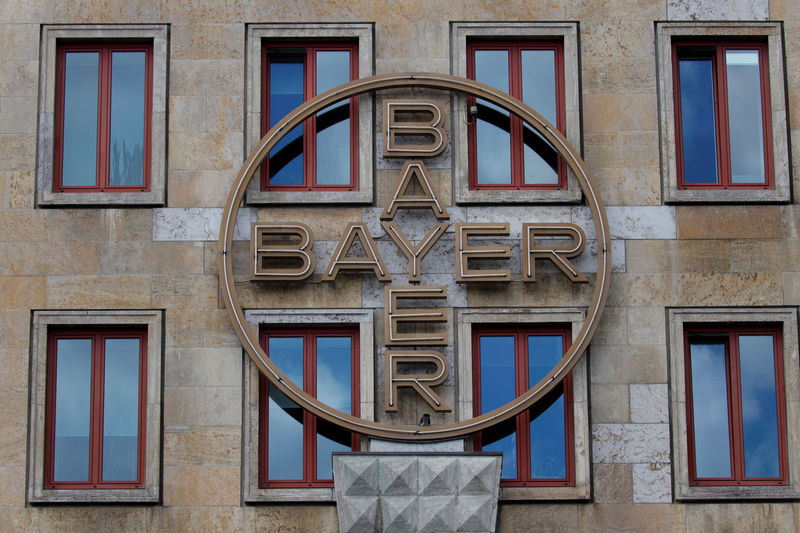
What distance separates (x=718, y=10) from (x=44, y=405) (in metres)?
14.2

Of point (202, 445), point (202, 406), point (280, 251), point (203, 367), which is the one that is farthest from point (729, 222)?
point (202, 445)

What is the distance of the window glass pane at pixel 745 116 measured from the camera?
2238 cm

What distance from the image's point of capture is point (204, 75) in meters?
22.2

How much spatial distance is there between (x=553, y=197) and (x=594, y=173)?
0.93 meters

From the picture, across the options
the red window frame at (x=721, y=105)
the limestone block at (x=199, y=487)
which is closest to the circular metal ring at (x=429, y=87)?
the limestone block at (x=199, y=487)

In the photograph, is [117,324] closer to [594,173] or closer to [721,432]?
[594,173]

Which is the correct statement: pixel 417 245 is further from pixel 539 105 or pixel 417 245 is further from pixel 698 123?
pixel 698 123

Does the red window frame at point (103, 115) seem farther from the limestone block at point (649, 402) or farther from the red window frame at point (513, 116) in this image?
the limestone block at point (649, 402)

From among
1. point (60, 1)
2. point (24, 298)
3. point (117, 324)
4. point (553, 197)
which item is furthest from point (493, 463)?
point (60, 1)

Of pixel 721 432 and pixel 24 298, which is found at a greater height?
pixel 24 298

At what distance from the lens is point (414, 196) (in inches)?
856

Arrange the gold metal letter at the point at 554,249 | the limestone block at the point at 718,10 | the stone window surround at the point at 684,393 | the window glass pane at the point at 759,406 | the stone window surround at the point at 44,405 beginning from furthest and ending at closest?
the limestone block at the point at 718,10 < the window glass pane at the point at 759,406 < the gold metal letter at the point at 554,249 < the stone window surround at the point at 684,393 < the stone window surround at the point at 44,405

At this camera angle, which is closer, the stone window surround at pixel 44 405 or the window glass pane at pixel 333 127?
the stone window surround at pixel 44 405

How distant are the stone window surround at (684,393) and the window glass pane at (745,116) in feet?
8.44
